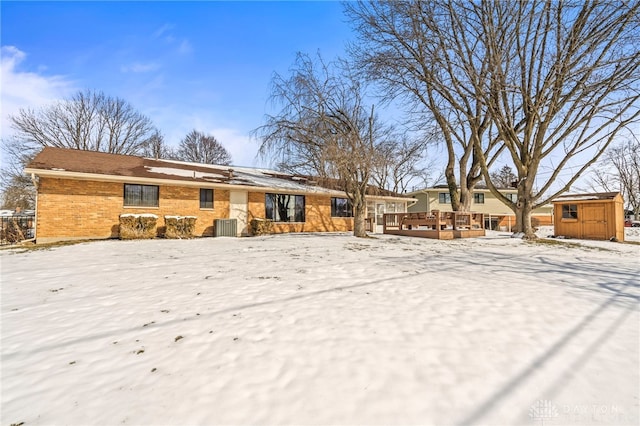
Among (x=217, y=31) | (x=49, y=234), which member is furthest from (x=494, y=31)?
(x=49, y=234)

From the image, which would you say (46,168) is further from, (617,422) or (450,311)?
(617,422)

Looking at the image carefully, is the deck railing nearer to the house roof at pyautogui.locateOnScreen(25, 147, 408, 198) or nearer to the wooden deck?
the wooden deck

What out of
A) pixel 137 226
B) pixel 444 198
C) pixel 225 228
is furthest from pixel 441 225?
pixel 444 198

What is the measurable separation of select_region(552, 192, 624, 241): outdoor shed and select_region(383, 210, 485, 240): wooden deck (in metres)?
4.88

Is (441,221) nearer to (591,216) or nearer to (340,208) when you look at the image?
(340,208)

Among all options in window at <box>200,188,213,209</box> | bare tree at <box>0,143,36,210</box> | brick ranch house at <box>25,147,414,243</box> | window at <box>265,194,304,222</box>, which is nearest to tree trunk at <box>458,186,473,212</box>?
brick ranch house at <box>25,147,414,243</box>

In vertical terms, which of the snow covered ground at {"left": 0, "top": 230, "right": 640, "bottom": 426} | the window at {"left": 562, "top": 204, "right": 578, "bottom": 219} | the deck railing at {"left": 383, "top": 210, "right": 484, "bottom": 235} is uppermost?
the window at {"left": 562, "top": 204, "right": 578, "bottom": 219}

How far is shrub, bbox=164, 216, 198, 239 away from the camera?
1275 cm

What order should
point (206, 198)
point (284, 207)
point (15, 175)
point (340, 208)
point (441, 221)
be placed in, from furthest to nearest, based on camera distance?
point (15, 175), point (340, 208), point (284, 207), point (206, 198), point (441, 221)

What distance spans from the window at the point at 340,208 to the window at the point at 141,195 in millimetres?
10024

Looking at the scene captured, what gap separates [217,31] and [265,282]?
9.61 meters

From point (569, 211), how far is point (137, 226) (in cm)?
2194

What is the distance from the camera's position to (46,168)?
1077 centimetres

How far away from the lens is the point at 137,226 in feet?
39.7
